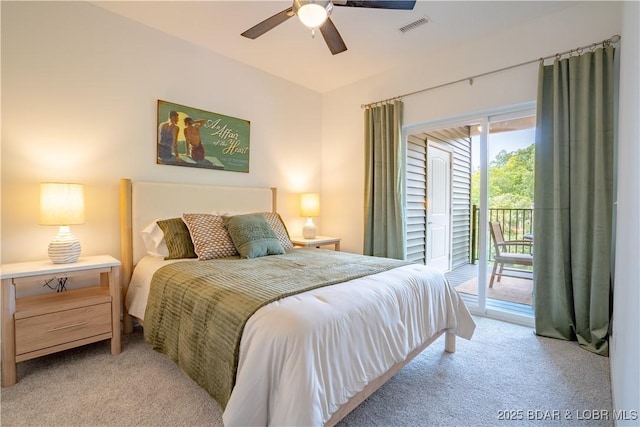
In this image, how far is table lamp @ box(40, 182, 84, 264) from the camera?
2.04m

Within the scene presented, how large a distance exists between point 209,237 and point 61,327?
3.63 feet

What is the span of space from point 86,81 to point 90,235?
1287 millimetres

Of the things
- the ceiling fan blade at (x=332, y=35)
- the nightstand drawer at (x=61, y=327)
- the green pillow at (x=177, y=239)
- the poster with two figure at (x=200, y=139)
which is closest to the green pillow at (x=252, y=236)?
the green pillow at (x=177, y=239)

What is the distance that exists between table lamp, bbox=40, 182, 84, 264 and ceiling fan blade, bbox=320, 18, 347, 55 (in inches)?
82.2

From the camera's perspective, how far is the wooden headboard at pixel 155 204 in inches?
103

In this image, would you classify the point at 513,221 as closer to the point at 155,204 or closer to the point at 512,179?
the point at 512,179

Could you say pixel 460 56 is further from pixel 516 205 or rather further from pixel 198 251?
pixel 198 251

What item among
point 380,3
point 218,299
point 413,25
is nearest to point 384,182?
point 413,25

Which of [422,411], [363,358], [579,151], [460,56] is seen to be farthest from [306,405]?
[460,56]

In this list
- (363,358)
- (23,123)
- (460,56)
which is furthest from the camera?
(460,56)

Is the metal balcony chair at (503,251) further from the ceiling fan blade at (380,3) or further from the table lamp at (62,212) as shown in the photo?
the table lamp at (62,212)

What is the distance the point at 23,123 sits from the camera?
2240 millimetres

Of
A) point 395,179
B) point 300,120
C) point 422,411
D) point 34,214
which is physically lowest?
point 422,411

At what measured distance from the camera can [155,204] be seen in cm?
277
